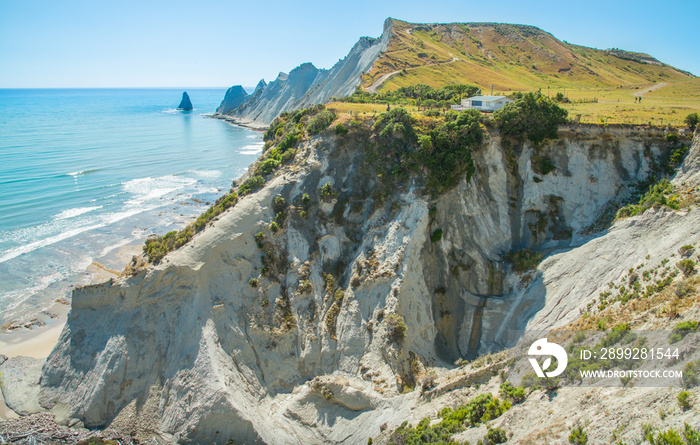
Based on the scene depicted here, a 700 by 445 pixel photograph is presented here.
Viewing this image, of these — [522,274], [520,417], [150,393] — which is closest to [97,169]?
[150,393]

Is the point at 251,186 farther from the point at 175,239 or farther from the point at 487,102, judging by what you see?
the point at 487,102

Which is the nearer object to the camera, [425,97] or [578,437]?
[578,437]

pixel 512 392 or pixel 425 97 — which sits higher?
pixel 425 97

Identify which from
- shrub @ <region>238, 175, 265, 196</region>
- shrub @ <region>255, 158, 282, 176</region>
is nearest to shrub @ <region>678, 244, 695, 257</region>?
shrub @ <region>238, 175, 265, 196</region>

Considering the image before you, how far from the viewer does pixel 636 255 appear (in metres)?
26.1

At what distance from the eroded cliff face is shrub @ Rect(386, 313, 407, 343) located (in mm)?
162

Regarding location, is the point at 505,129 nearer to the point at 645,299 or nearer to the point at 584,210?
the point at 584,210

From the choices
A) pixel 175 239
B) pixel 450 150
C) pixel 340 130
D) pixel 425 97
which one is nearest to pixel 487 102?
pixel 425 97

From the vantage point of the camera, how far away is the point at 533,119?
124 feet

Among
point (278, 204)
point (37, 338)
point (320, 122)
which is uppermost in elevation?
point (320, 122)

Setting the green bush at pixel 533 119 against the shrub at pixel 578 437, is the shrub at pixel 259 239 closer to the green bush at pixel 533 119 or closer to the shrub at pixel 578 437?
the shrub at pixel 578 437

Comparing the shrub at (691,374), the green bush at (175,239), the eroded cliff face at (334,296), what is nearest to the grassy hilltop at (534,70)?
the eroded cliff face at (334,296)

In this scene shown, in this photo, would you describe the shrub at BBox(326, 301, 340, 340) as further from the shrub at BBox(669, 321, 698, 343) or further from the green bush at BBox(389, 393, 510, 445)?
the shrub at BBox(669, 321, 698, 343)

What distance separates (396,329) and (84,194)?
6645 centimetres
